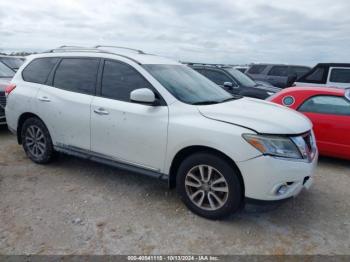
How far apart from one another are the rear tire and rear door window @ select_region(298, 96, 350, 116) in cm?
436

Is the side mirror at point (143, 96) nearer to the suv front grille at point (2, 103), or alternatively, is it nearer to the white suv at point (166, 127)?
the white suv at point (166, 127)

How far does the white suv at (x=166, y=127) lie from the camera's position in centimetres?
321

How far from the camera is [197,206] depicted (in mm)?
3582

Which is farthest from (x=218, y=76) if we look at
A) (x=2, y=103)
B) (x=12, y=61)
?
(x=12, y=61)

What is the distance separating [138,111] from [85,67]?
1.26 meters

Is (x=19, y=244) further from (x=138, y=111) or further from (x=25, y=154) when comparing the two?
(x=25, y=154)

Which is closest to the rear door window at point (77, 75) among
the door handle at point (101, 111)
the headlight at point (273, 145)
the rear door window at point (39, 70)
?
the rear door window at point (39, 70)

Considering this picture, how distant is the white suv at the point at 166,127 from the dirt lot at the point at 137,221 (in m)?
0.32

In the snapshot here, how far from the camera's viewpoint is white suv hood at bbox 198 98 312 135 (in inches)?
128

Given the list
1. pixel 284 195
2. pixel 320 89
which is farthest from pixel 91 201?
pixel 320 89

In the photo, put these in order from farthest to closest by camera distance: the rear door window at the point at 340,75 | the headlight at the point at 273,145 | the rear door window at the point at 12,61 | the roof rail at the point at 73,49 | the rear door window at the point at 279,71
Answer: the rear door window at the point at 279,71 → the rear door window at the point at 12,61 → the rear door window at the point at 340,75 → the roof rail at the point at 73,49 → the headlight at the point at 273,145

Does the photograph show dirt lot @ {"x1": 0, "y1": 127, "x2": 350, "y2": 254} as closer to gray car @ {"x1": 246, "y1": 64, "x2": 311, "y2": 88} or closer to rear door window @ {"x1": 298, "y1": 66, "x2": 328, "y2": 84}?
rear door window @ {"x1": 298, "y1": 66, "x2": 328, "y2": 84}

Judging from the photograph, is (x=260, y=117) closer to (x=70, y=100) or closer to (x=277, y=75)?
(x=70, y=100)

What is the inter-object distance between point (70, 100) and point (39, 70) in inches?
41.2
